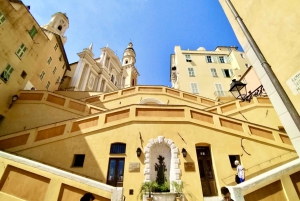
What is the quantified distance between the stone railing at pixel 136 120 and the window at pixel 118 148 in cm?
111

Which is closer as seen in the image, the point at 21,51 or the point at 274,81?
the point at 274,81

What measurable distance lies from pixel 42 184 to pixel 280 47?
7537 mm

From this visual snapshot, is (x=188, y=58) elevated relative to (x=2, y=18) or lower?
elevated

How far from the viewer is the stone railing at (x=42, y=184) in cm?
460

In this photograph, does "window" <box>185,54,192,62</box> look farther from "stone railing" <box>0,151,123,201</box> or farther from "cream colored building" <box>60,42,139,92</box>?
"stone railing" <box>0,151,123,201</box>

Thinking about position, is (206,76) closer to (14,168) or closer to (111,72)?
(111,72)

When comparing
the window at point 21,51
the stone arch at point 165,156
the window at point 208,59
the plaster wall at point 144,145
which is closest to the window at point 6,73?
the window at point 21,51

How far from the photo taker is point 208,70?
969 inches

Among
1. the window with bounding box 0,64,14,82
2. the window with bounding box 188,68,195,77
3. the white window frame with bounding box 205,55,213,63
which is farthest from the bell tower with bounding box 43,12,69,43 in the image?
the white window frame with bounding box 205,55,213,63

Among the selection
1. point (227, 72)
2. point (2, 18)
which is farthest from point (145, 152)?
point (227, 72)

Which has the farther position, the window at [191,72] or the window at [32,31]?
the window at [191,72]

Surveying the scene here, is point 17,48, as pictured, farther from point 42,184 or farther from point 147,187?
point 147,187

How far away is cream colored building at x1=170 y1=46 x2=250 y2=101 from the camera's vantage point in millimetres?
22266

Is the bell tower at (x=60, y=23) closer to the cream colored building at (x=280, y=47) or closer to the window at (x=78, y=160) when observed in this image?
the window at (x=78, y=160)
